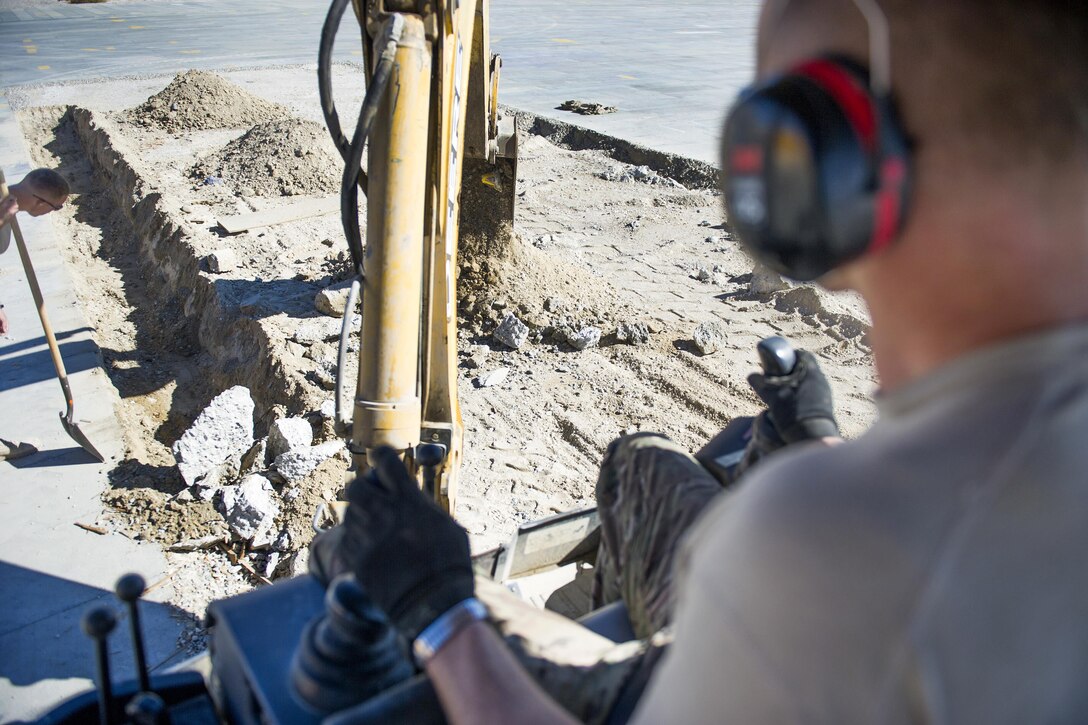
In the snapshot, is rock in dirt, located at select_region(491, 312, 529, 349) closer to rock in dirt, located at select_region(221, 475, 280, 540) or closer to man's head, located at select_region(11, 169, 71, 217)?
rock in dirt, located at select_region(221, 475, 280, 540)

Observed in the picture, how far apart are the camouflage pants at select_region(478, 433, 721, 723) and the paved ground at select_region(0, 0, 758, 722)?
1.95 m

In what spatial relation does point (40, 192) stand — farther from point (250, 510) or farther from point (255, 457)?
point (250, 510)

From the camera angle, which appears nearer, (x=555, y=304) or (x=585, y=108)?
(x=555, y=304)

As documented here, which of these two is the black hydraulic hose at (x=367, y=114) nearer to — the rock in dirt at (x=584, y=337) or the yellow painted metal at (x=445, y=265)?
the yellow painted metal at (x=445, y=265)

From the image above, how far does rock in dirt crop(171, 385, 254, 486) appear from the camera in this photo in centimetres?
401

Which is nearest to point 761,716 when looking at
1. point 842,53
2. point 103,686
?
point 842,53

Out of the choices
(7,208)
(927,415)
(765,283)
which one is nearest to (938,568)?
(927,415)

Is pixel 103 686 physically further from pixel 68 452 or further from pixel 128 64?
pixel 128 64

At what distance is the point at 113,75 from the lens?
13.6 m

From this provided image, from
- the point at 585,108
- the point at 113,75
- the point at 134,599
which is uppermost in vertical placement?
the point at 113,75

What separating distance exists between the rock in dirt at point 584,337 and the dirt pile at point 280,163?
360 cm

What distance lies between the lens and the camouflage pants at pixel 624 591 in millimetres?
1462

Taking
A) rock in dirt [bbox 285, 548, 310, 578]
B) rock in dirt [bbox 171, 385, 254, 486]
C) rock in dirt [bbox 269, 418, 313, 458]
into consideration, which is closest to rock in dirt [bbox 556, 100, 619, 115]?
rock in dirt [bbox 171, 385, 254, 486]

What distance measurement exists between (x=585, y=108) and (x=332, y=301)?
6.76 meters
